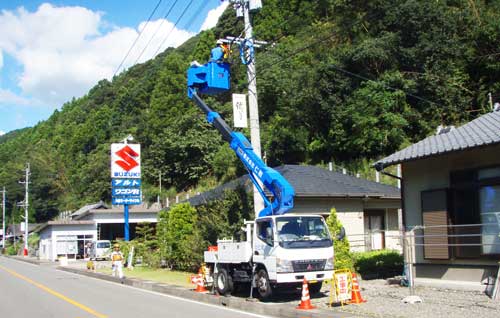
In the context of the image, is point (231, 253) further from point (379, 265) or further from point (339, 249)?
point (379, 265)

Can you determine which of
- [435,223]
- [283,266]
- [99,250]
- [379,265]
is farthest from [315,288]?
[99,250]

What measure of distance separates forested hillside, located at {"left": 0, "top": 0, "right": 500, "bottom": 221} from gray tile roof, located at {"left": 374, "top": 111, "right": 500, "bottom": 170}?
5.45 metres

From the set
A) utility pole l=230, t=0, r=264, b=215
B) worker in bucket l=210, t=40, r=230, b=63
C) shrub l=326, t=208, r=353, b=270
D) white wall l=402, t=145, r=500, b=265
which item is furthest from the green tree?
white wall l=402, t=145, r=500, b=265

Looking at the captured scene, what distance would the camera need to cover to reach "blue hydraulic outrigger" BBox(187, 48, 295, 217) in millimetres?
14951

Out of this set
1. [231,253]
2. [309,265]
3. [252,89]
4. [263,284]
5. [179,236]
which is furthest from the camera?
[179,236]

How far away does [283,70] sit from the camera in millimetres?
49375

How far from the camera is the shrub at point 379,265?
18.7m

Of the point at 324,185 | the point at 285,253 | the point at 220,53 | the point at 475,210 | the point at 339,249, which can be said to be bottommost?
the point at 339,249

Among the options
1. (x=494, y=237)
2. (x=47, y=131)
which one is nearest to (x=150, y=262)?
(x=494, y=237)

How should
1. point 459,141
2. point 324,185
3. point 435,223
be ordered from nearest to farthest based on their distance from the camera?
point 459,141 < point 435,223 < point 324,185

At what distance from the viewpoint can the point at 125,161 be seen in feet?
104

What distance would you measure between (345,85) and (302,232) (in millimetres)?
26873

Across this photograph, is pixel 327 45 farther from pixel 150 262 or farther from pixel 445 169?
pixel 445 169

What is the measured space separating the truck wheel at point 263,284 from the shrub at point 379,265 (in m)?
5.50
